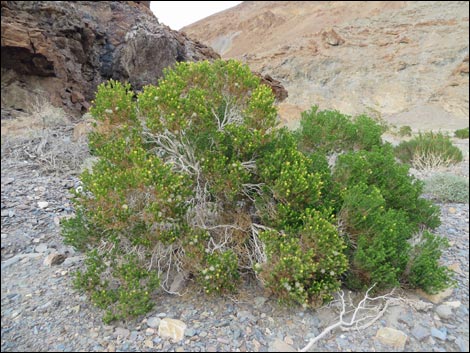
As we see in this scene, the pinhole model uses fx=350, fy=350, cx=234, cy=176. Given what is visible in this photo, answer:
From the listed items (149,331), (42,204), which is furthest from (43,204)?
(149,331)

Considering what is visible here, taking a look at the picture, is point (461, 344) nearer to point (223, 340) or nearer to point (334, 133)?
point (223, 340)

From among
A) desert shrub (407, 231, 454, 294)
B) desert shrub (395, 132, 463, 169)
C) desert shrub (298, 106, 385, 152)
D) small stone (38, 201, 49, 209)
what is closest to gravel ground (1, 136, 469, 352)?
desert shrub (407, 231, 454, 294)

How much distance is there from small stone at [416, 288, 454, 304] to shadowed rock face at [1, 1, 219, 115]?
576cm

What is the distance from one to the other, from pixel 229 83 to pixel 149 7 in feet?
31.1

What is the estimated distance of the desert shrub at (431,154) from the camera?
768 centimetres

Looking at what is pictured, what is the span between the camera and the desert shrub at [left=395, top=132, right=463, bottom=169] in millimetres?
7676

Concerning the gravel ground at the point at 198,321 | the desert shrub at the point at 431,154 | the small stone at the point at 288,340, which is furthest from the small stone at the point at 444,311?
the desert shrub at the point at 431,154

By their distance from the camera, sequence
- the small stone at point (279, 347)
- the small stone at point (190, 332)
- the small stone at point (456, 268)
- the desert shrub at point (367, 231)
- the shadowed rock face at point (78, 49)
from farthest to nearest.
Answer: the shadowed rock face at point (78, 49)
the small stone at point (456, 268)
the desert shrub at point (367, 231)
the small stone at point (190, 332)
the small stone at point (279, 347)

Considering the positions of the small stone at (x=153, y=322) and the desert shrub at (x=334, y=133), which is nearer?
the small stone at (x=153, y=322)

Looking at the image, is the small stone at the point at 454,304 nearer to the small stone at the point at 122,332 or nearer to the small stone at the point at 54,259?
the small stone at the point at 122,332

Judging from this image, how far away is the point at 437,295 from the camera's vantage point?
326 centimetres

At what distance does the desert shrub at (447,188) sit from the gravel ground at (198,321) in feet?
7.51

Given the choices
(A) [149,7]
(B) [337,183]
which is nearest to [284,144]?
(B) [337,183]

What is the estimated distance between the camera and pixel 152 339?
8.85 feet
